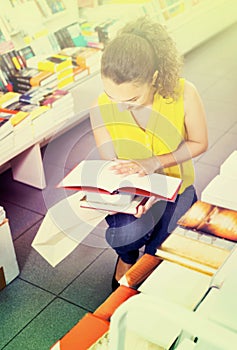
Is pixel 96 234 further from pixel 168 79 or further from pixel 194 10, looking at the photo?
pixel 194 10

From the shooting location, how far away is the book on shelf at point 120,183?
5.49ft

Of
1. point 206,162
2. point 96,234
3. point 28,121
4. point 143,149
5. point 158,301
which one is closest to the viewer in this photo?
point 158,301

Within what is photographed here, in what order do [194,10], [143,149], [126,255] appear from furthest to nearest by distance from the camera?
1. [194,10]
2. [126,255]
3. [143,149]

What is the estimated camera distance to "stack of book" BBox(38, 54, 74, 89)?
3271 millimetres

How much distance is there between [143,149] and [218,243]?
1.86ft

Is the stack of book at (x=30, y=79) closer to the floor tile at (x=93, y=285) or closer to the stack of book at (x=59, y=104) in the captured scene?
the stack of book at (x=59, y=104)

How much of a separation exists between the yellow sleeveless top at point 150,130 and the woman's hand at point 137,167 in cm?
10

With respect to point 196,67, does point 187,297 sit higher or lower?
higher

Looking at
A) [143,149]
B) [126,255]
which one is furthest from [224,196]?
[126,255]

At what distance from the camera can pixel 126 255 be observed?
7.13 ft

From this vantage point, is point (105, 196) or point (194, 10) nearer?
point (105, 196)

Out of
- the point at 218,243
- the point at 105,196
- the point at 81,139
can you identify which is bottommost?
the point at 81,139

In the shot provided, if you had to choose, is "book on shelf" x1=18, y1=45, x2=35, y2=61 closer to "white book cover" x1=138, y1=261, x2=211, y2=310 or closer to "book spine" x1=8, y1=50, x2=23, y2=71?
"book spine" x1=8, y1=50, x2=23, y2=71

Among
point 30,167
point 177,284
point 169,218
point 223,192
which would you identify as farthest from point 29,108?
point 177,284
